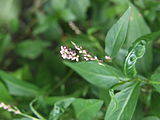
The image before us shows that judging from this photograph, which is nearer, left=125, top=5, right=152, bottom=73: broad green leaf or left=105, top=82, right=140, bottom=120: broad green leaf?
left=105, top=82, right=140, bottom=120: broad green leaf

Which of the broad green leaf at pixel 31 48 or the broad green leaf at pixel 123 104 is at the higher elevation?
the broad green leaf at pixel 31 48

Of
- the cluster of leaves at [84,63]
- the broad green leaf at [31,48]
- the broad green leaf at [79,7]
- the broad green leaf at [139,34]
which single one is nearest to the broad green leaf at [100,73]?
the cluster of leaves at [84,63]

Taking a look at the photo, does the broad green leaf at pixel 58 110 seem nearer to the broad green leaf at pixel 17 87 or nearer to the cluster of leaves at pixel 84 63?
the cluster of leaves at pixel 84 63

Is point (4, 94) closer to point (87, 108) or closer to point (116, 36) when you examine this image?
point (87, 108)

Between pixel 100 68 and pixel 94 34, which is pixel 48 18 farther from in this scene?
pixel 100 68

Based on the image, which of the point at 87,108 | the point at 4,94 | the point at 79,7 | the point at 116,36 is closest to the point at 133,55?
the point at 116,36

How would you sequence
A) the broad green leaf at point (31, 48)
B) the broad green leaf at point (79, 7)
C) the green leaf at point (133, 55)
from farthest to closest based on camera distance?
the broad green leaf at point (31, 48)
the broad green leaf at point (79, 7)
the green leaf at point (133, 55)

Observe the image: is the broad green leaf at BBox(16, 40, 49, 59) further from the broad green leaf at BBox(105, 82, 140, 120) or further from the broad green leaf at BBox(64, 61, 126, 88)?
the broad green leaf at BBox(105, 82, 140, 120)

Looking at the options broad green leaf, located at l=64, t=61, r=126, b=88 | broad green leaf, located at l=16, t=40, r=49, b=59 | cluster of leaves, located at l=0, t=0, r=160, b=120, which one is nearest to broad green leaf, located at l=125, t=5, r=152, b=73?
cluster of leaves, located at l=0, t=0, r=160, b=120
